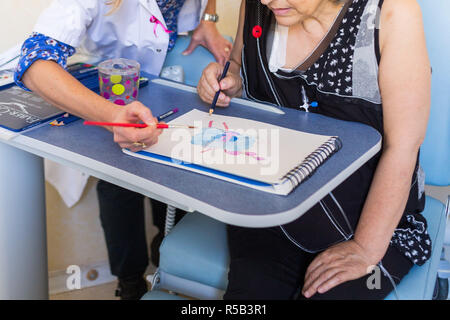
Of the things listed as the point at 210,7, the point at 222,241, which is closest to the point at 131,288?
the point at 222,241

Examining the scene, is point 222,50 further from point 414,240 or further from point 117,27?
point 414,240

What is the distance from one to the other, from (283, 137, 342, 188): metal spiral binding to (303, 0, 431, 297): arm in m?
0.13

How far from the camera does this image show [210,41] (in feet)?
5.03

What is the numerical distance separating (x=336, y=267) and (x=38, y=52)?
0.75 meters

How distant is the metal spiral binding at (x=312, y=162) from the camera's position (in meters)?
0.84

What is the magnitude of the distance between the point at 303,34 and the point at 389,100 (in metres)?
0.28

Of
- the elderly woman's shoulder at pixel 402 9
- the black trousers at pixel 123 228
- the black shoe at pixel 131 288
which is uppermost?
the elderly woman's shoulder at pixel 402 9

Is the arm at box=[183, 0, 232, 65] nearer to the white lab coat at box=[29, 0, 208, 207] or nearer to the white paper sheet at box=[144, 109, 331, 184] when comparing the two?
the white lab coat at box=[29, 0, 208, 207]

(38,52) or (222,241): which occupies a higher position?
(38,52)

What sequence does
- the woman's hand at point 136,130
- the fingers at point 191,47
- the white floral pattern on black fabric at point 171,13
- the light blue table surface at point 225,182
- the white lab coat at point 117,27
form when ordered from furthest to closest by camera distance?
1. the fingers at point 191,47
2. the white floral pattern on black fabric at point 171,13
3. the white lab coat at point 117,27
4. the woman's hand at point 136,130
5. the light blue table surface at point 225,182

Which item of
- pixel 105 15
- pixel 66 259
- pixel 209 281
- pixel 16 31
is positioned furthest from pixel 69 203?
pixel 209 281

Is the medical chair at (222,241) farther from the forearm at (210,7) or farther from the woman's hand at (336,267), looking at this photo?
the forearm at (210,7)

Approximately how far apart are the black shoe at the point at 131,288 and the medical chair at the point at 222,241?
24.0 inches

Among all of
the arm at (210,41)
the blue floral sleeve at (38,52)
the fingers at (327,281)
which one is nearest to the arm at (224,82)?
the arm at (210,41)
